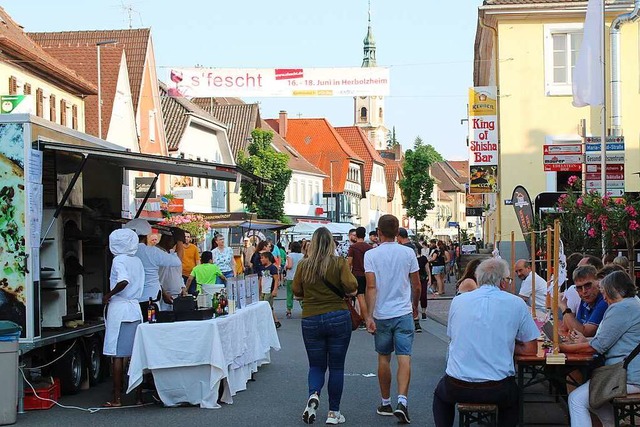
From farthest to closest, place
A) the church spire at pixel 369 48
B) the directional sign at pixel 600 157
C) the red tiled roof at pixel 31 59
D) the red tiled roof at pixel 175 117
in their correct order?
the church spire at pixel 369 48
the red tiled roof at pixel 175 117
the red tiled roof at pixel 31 59
the directional sign at pixel 600 157

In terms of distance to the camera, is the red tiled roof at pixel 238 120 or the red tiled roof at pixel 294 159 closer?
the red tiled roof at pixel 238 120

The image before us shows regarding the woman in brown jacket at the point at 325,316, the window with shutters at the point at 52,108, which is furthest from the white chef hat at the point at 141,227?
the window with shutters at the point at 52,108

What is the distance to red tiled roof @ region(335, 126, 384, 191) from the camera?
12206 centimetres

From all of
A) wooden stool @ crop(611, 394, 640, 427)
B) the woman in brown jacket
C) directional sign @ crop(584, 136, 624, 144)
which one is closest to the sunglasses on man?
wooden stool @ crop(611, 394, 640, 427)

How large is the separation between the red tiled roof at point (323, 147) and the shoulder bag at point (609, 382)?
99.3 meters

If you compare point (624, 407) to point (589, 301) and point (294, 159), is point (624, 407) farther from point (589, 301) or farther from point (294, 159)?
point (294, 159)

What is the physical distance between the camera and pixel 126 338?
12.4 metres

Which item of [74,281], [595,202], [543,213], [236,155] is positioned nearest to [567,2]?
[543,213]

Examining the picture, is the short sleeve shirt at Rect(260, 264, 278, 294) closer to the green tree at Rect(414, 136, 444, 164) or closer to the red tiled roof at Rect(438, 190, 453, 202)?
the green tree at Rect(414, 136, 444, 164)

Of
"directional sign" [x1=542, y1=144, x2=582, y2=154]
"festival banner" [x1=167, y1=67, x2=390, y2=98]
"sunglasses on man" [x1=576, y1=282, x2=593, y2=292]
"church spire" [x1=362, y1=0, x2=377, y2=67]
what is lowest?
"sunglasses on man" [x1=576, y1=282, x2=593, y2=292]

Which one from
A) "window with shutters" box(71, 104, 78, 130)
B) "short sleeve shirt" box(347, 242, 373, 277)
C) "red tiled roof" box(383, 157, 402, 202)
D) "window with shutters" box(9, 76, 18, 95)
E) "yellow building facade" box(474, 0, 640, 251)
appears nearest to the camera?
"short sleeve shirt" box(347, 242, 373, 277)

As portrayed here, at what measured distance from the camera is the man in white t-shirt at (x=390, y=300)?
36.5 ft

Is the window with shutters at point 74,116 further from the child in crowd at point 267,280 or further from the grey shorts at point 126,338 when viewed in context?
the grey shorts at point 126,338

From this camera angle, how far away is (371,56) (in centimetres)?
16438
